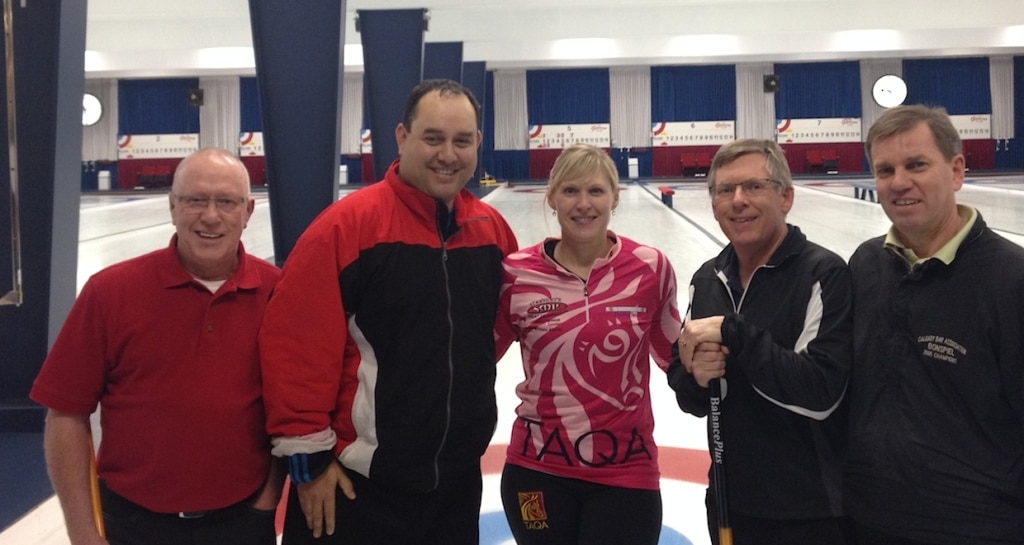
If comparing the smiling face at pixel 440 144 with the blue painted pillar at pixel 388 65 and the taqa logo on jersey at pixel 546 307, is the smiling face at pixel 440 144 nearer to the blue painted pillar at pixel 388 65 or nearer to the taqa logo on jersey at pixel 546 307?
the taqa logo on jersey at pixel 546 307

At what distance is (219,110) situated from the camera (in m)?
31.0

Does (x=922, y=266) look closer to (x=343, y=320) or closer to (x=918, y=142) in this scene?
(x=918, y=142)

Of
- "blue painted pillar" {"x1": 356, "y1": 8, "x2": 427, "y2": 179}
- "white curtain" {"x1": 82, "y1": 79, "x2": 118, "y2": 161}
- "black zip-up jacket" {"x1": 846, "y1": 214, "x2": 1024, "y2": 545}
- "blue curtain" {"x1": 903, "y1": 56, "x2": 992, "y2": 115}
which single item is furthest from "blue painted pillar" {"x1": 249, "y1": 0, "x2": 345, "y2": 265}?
"blue curtain" {"x1": 903, "y1": 56, "x2": 992, "y2": 115}

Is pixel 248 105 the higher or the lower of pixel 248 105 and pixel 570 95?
the lower

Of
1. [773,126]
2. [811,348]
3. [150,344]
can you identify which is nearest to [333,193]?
[150,344]

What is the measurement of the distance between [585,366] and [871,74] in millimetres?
31627

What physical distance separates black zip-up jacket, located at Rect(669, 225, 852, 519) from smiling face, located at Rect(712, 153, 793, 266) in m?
0.05

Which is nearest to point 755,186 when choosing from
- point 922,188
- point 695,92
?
point 922,188

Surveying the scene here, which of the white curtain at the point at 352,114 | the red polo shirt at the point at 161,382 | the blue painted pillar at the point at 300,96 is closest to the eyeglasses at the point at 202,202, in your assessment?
the red polo shirt at the point at 161,382

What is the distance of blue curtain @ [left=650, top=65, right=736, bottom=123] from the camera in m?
30.4

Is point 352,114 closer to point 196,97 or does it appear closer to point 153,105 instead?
point 196,97

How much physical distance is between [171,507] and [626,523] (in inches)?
46.6

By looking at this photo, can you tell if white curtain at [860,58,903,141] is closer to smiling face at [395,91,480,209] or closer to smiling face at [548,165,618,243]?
→ smiling face at [548,165,618,243]

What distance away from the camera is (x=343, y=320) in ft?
6.77
